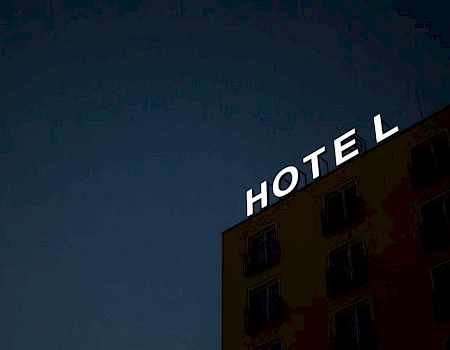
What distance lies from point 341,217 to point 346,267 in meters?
3.32

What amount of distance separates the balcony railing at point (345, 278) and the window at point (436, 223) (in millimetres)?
3457

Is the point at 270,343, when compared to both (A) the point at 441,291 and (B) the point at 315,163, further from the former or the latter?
(B) the point at 315,163

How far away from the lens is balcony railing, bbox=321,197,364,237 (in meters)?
38.8

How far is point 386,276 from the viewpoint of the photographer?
115 feet

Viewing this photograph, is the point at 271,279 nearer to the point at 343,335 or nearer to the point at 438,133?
the point at 343,335

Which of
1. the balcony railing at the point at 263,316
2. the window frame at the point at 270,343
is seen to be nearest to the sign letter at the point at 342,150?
the balcony railing at the point at 263,316

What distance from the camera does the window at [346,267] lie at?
36.4m

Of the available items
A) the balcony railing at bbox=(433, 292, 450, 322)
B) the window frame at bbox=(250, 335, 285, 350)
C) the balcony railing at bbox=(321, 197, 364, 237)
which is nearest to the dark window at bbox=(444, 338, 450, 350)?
the balcony railing at bbox=(433, 292, 450, 322)

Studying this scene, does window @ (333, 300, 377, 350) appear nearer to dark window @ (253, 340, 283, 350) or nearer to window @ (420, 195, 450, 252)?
dark window @ (253, 340, 283, 350)

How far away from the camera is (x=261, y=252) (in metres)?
43.1

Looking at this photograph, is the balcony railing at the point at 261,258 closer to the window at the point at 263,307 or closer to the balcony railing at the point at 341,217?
the window at the point at 263,307

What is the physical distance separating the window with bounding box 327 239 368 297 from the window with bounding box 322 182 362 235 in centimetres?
143

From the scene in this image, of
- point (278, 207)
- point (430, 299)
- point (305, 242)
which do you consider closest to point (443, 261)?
point (430, 299)

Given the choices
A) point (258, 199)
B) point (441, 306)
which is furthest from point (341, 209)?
point (441, 306)
